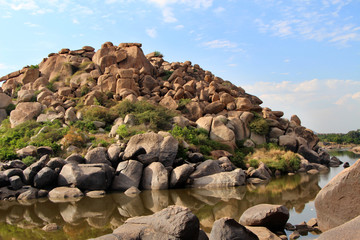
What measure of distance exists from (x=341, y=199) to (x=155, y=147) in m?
10.6

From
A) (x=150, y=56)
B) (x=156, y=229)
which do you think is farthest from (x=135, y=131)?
(x=150, y=56)

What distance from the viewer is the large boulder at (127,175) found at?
14.8 metres

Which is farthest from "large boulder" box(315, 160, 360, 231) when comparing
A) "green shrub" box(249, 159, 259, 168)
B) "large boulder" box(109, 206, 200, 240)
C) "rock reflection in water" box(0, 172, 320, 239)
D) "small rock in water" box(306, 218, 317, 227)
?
"green shrub" box(249, 159, 259, 168)

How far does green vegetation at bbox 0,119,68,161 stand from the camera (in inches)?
705

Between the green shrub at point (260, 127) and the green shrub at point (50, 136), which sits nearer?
the green shrub at point (50, 136)

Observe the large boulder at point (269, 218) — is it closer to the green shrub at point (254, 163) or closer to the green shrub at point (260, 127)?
the green shrub at point (254, 163)

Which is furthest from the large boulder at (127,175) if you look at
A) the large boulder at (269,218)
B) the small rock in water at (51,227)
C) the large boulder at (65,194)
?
the large boulder at (269,218)

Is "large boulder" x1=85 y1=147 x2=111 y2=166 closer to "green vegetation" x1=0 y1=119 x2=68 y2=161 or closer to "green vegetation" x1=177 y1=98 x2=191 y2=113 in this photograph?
"green vegetation" x1=0 y1=119 x2=68 y2=161

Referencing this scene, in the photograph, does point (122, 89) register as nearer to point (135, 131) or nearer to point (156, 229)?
point (135, 131)

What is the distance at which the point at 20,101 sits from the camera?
2683 centimetres

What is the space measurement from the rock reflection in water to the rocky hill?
1.38m

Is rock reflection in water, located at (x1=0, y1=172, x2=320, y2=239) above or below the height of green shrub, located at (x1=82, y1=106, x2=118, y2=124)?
below

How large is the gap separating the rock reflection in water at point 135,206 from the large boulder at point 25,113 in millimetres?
12542

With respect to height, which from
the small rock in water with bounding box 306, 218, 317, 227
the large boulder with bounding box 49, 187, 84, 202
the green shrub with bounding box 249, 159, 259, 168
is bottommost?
the large boulder with bounding box 49, 187, 84, 202
